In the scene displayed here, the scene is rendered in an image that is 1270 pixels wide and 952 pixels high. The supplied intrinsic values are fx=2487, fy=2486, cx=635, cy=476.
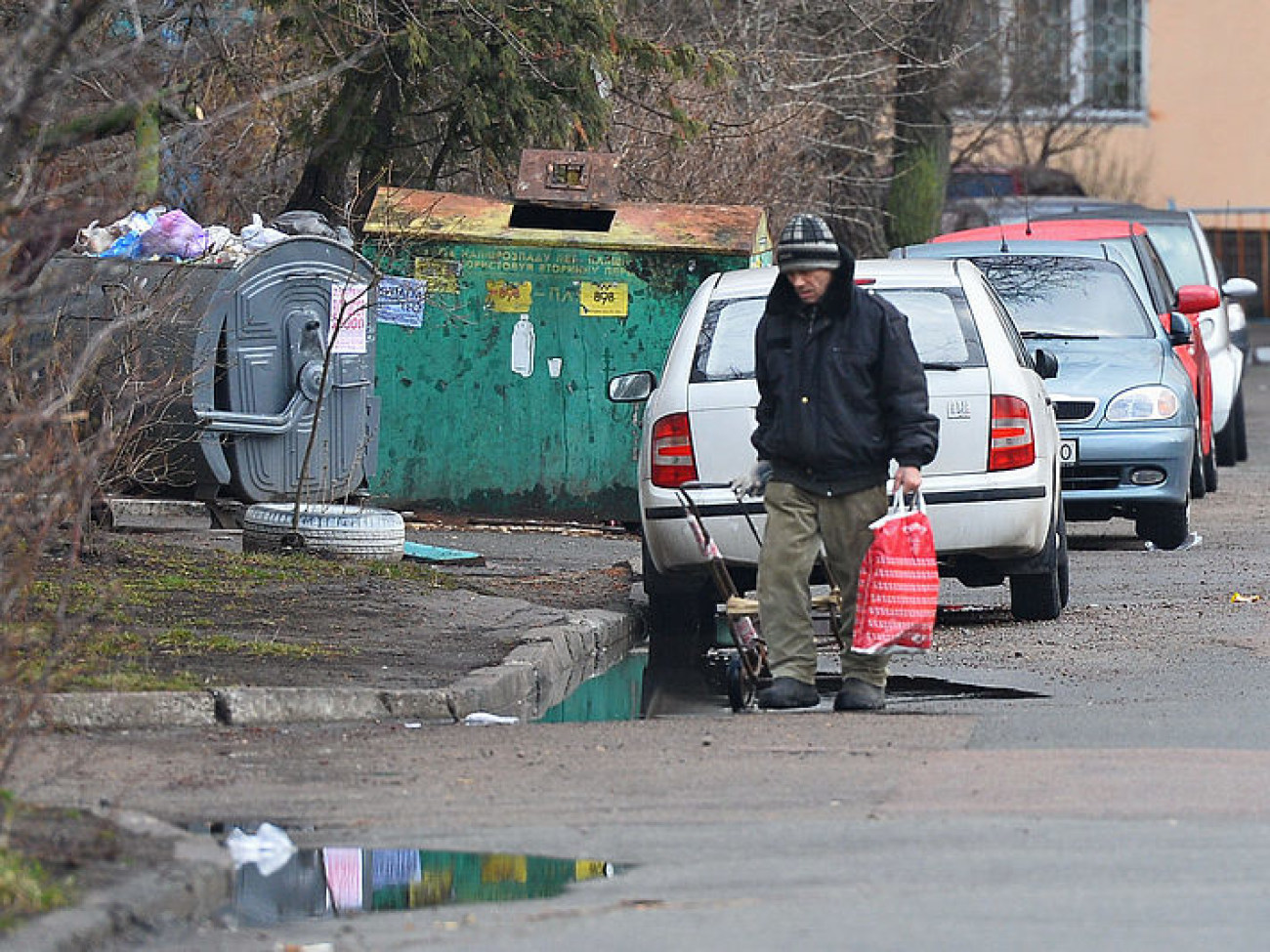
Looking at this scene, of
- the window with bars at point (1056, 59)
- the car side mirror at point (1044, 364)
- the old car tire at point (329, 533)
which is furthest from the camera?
the window with bars at point (1056, 59)

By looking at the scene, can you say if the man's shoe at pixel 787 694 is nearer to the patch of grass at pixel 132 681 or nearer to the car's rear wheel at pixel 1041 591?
the patch of grass at pixel 132 681

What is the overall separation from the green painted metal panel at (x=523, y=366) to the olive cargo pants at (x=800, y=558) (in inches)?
239

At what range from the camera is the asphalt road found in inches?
216

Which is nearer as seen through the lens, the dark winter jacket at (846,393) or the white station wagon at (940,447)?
the dark winter jacket at (846,393)

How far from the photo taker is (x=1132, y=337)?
14547mm

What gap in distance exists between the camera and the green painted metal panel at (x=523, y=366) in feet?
48.5

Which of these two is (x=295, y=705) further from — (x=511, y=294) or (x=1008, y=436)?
(x=511, y=294)

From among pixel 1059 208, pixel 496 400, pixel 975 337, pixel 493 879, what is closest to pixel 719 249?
pixel 496 400

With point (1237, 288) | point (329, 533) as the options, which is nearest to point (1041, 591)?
point (329, 533)

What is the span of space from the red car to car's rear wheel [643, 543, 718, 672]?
4.78m

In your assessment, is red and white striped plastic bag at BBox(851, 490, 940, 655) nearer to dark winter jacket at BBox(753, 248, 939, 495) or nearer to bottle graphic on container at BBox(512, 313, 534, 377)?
dark winter jacket at BBox(753, 248, 939, 495)

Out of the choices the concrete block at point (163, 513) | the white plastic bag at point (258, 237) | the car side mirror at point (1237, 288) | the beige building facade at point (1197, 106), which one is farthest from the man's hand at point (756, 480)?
the beige building facade at point (1197, 106)

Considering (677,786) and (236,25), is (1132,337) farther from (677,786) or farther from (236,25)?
(677,786)

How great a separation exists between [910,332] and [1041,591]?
1362 millimetres
